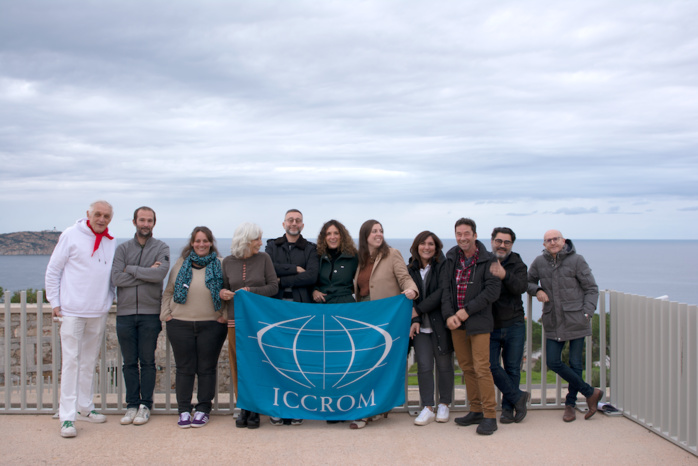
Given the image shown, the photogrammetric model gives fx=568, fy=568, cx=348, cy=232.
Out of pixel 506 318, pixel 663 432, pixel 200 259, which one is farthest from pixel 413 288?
pixel 663 432

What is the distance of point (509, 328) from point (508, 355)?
10.7 inches

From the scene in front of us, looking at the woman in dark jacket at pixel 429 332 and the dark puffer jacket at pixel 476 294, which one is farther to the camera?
the woman in dark jacket at pixel 429 332

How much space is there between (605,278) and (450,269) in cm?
9311

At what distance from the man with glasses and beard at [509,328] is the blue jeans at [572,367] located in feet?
1.06

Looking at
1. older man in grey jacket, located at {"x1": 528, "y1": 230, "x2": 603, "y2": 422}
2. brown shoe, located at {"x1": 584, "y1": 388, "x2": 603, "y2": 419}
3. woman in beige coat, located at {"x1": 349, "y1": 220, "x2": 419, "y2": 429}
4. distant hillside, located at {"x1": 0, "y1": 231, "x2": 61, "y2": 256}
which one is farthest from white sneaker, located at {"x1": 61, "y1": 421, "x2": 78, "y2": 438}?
distant hillside, located at {"x1": 0, "y1": 231, "x2": 61, "y2": 256}

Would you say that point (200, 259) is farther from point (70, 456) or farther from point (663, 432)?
point (663, 432)

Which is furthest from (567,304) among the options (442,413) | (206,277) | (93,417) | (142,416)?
(93,417)

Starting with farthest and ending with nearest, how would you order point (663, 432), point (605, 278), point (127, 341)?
point (605, 278), point (127, 341), point (663, 432)

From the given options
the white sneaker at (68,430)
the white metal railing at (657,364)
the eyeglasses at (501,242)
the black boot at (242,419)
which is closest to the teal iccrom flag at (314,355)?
the black boot at (242,419)

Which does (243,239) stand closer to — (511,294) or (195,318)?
(195,318)

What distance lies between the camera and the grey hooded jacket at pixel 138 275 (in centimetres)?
522

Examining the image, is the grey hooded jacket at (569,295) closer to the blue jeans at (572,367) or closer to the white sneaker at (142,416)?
the blue jeans at (572,367)

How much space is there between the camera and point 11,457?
4.57 m

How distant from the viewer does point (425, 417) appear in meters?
5.35
